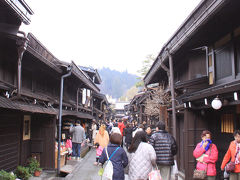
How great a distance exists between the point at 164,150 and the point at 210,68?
4292mm

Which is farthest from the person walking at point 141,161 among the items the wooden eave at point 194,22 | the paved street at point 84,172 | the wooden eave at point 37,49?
the paved street at point 84,172

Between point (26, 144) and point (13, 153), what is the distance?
152 cm

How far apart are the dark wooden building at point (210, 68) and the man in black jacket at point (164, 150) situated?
5.37ft

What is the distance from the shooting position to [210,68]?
9891 mm

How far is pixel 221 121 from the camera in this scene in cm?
886

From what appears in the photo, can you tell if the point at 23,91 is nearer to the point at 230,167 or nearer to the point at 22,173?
the point at 22,173

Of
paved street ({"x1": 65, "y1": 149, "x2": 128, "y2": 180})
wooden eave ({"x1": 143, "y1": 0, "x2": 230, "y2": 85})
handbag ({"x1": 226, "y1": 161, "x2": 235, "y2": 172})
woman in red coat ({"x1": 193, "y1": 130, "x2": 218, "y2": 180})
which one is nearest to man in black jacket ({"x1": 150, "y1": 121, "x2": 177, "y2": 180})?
woman in red coat ({"x1": 193, "y1": 130, "x2": 218, "y2": 180})

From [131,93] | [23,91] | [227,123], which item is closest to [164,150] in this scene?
[227,123]

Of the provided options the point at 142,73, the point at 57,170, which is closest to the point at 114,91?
the point at 142,73

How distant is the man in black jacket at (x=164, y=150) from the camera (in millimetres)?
6969

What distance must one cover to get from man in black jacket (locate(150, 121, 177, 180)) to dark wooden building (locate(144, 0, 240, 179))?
5.37 ft

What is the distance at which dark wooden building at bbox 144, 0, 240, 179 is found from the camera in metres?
6.68

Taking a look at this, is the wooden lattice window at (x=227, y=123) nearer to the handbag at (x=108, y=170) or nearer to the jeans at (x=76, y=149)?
the handbag at (x=108, y=170)

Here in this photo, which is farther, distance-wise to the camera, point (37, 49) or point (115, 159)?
point (37, 49)
